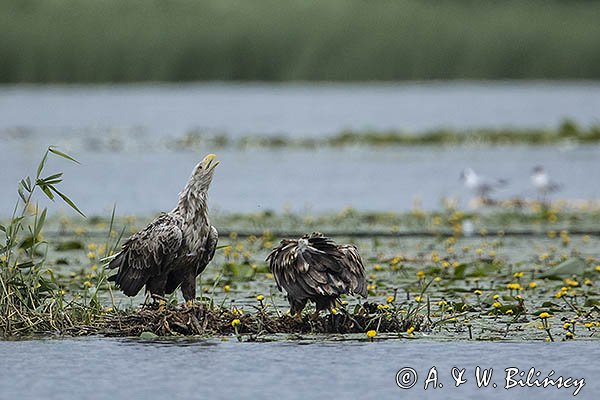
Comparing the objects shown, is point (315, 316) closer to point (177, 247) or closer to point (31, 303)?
point (177, 247)

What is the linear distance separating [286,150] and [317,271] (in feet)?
86.4

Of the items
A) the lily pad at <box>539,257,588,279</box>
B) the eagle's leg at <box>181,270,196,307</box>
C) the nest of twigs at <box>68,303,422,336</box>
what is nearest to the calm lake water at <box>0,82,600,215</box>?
the lily pad at <box>539,257,588,279</box>

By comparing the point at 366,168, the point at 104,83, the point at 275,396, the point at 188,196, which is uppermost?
the point at 104,83

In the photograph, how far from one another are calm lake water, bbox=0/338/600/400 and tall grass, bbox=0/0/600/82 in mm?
60769

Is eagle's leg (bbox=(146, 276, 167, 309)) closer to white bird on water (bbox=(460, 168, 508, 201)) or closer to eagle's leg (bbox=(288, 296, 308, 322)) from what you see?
eagle's leg (bbox=(288, 296, 308, 322))

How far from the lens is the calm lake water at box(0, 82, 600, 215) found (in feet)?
83.4

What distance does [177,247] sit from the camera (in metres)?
10.8

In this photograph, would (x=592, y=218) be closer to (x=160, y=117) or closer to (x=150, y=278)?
(x=150, y=278)

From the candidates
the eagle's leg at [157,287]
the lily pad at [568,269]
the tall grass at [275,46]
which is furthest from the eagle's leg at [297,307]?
the tall grass at [275,46]

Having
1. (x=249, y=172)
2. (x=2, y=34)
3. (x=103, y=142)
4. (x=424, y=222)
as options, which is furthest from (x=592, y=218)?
(x=2, y=34)

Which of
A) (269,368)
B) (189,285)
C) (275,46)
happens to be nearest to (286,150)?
(189,285)

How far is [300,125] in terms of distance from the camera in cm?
4781

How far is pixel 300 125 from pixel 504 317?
36506 millimetres

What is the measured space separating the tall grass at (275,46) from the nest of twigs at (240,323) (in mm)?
60154
